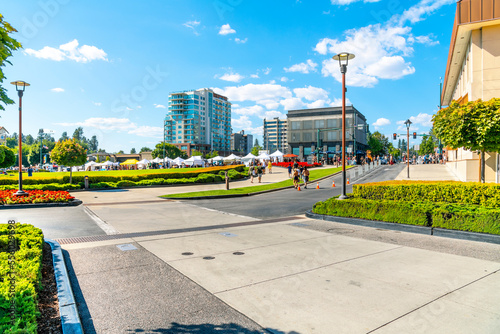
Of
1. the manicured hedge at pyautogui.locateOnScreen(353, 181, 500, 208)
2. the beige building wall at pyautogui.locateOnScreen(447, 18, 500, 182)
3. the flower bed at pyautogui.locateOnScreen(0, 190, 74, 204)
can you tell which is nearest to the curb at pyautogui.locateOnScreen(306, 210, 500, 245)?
the manicured hedge at pyautogui.locateOnScreen(353, 181, 500, 208)

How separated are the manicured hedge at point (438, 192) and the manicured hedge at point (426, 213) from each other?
0.58 meters

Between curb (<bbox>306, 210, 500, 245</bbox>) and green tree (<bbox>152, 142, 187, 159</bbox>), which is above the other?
green tree (<bbox>152, 142, 187, 159</bbox>)

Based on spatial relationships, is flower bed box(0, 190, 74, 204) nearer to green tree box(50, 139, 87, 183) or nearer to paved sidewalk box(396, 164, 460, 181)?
green tree box(50, 139, 87, 183)

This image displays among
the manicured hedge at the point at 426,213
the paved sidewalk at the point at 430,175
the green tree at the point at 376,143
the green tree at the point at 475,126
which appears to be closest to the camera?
the manicured hedge at the point at 426,213

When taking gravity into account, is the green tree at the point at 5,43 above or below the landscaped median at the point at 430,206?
above

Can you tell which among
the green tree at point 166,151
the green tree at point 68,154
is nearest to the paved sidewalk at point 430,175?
the green tree at point 68,154

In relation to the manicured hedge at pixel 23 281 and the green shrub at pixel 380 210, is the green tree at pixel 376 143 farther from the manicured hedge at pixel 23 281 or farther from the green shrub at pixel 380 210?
the manicured hedge at pixel 23 281

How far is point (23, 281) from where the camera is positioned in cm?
420

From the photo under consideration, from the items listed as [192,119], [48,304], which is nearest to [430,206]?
[48,304]

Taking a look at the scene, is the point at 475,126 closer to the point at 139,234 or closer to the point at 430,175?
the point at 139,234

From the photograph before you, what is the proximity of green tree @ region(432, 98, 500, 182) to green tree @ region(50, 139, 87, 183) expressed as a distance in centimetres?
2709

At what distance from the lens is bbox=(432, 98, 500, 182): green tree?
15.0 meters

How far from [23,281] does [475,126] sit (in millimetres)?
18249

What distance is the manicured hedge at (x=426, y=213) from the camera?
832 centimetres
